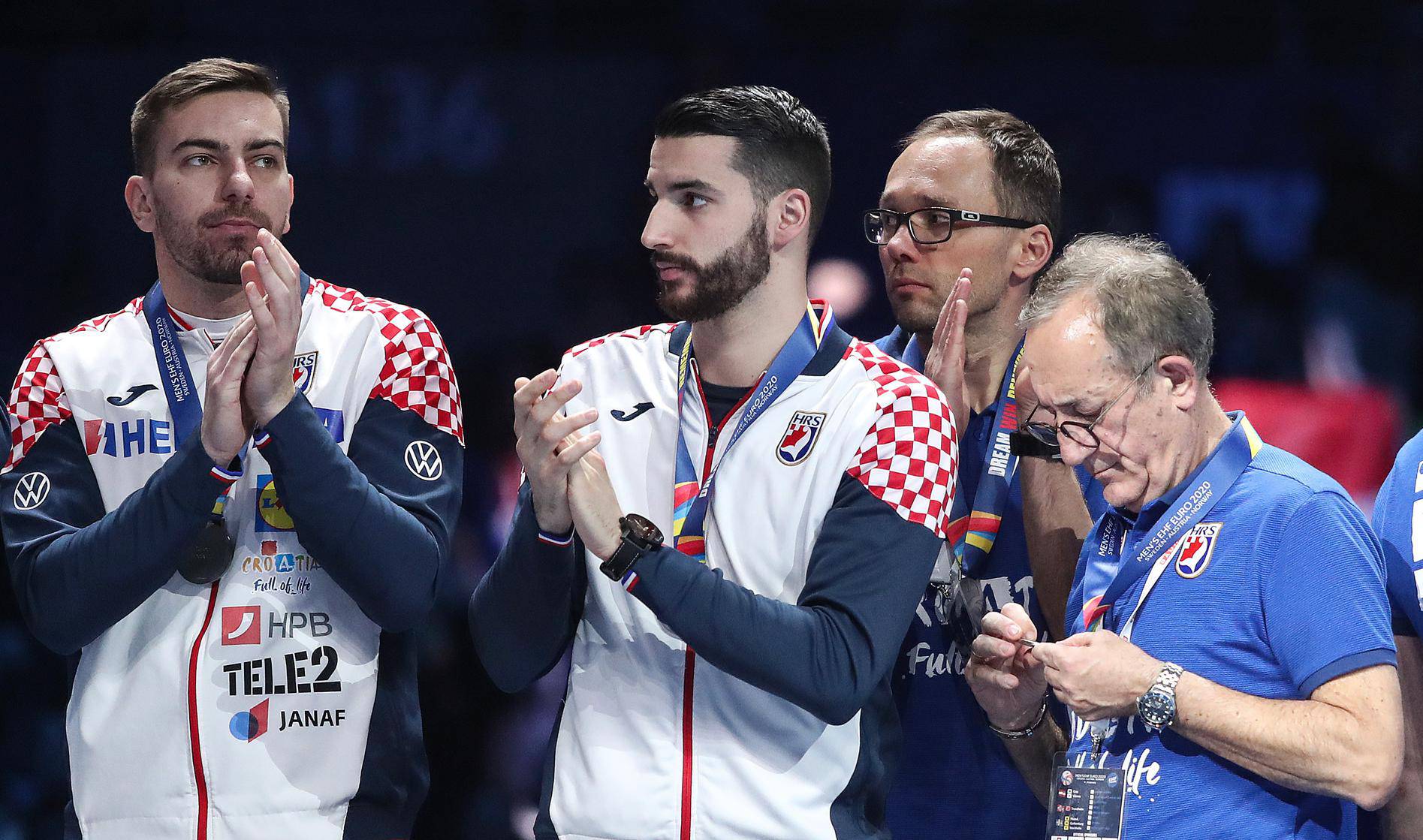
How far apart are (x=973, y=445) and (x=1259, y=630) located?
991mm

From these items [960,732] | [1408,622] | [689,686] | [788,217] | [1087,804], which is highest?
[788,217]

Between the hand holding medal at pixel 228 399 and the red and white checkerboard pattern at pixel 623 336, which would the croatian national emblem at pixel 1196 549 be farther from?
the hand holding medal at pixel 228 399

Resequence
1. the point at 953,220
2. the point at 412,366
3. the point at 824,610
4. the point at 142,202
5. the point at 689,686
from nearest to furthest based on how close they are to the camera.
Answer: the point at 824,610
the point at 689,686
the point at 412,366
the point at 142,202
the point at 953,220

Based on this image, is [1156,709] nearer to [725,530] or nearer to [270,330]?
[725,530]

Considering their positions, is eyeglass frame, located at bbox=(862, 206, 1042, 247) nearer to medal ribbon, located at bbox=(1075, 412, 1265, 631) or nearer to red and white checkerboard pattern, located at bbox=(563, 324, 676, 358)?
red and white checkerboard pattern, located at bbox=(563, 324, 676, 358)

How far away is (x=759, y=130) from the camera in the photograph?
3.12 meters

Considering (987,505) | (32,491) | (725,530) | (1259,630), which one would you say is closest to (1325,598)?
(1259,630)

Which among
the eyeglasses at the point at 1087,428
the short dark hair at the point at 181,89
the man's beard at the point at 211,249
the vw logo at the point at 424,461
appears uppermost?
the short dark hair at the point at 181,89

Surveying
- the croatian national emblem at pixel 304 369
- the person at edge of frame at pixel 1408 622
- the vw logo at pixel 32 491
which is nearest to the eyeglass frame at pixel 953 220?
the person at edge of frame at pixel 1408 622

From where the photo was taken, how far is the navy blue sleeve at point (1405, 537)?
312 centimetres

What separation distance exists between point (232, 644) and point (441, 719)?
142 inches

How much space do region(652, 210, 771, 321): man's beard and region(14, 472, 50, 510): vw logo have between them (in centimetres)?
132

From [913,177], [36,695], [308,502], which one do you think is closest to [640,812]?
[308,502]

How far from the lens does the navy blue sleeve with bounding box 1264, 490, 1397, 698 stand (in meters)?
2.63
